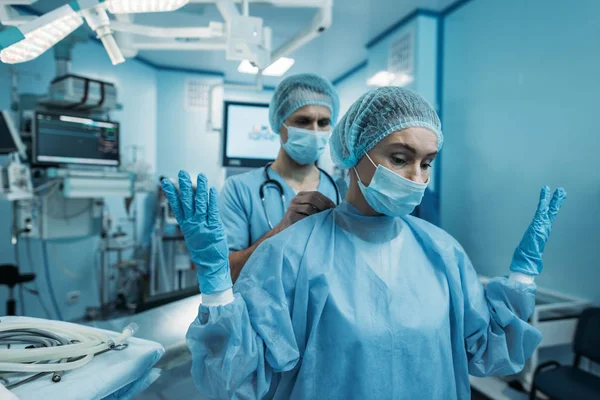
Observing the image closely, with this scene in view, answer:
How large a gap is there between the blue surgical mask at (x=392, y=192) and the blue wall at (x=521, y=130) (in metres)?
1.68

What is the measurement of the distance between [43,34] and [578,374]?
257 centimetres

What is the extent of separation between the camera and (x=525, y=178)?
234 cm

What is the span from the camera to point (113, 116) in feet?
13.1

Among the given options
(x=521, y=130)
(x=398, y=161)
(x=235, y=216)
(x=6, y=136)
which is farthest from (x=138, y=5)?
(x=521, y=130)

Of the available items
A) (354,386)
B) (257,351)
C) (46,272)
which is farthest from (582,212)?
(46,272)

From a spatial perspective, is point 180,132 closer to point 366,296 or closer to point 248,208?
point 248,208

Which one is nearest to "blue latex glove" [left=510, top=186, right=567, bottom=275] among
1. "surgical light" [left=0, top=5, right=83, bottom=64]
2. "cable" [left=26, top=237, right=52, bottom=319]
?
"surgical light" [left=0, top=5, right=83, bottom=64]

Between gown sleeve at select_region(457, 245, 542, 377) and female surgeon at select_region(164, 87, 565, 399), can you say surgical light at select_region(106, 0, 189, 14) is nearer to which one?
female surgeon at select_region(164, 87, 565, 399)

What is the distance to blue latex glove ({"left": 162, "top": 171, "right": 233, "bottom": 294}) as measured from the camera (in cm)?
66

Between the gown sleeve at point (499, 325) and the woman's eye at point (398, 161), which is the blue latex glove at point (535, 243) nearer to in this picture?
the gown sleeve at point (499, 325)

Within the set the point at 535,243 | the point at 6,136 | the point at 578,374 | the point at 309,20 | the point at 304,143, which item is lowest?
the point at 578,374

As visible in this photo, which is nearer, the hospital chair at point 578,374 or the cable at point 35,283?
the hospital chair at point 578,374

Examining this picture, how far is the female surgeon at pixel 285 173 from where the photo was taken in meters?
1.23

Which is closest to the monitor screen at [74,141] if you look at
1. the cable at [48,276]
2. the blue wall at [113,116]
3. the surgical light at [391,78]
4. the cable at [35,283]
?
the blue wall at [113,116]
